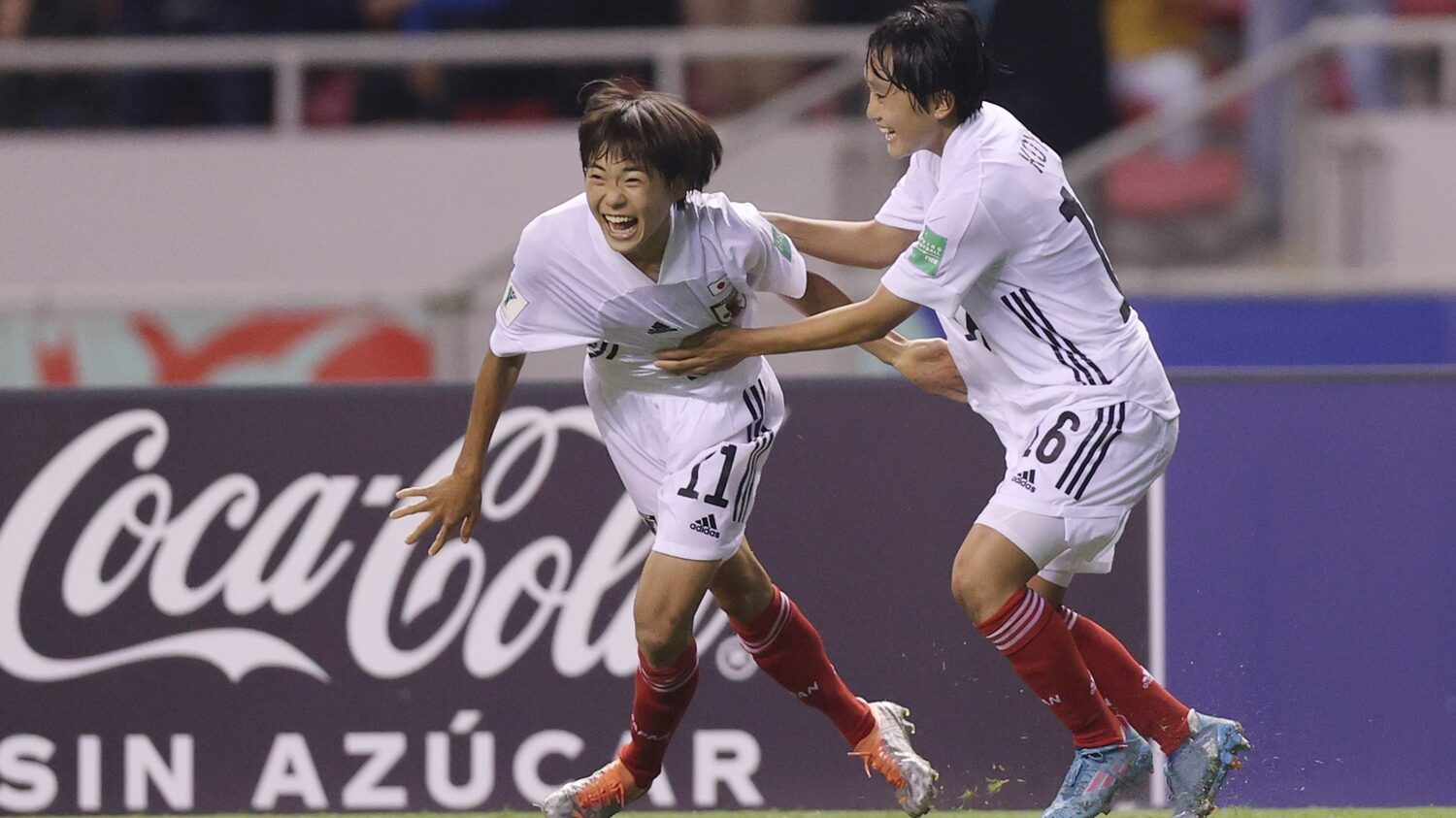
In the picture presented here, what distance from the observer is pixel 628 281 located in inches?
184

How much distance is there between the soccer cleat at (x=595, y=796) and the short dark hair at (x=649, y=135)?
4.66 ft

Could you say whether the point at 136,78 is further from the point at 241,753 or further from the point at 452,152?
the point at 241,753

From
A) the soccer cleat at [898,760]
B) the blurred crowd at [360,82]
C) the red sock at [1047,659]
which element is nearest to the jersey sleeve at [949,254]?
the red sock at [1047,659]

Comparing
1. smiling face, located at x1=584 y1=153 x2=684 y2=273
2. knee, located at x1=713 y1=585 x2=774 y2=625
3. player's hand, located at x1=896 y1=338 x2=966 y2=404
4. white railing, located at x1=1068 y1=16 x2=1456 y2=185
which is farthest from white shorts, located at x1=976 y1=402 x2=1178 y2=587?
white railing, located at x1=1068 y1=16 x2=1456 y2=185

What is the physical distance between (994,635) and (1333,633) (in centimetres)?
139

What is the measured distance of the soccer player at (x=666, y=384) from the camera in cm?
460

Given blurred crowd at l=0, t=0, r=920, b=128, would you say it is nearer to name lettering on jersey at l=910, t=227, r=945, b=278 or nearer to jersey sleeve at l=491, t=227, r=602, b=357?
jersey sleeve at l=491, t=227, r=602, b=357

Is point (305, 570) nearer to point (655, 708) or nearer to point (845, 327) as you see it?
point (655, 708)

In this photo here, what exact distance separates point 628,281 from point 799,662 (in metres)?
1.03

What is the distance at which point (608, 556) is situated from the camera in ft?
19.0

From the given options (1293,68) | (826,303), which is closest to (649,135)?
(826,303)

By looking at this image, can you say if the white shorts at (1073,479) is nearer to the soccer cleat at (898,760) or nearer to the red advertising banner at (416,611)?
the soccer cleat at (898,760)

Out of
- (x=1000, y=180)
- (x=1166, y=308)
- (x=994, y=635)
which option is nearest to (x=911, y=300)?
(x=1000, y=180)

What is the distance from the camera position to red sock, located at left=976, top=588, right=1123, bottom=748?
15.3 feet
